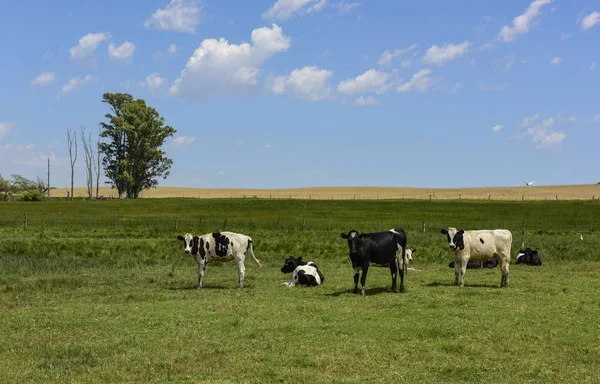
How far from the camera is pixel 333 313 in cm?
1492

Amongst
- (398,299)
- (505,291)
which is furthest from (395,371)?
(505,291)

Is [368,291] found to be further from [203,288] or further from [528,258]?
[528,258]

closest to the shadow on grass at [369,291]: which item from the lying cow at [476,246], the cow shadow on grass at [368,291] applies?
the cow shadow on grass at [368,291]

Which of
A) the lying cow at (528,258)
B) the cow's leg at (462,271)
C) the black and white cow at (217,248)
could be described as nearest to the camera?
the cow's leg at (462,271)

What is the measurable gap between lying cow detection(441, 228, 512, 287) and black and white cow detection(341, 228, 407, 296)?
2.51 meters

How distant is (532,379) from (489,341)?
7.82 feet

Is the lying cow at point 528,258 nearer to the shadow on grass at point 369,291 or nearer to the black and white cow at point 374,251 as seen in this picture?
the black and white cow at point 374,251

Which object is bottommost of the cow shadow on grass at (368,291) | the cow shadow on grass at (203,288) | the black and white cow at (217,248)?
the cow shadow on grass at (203,288)

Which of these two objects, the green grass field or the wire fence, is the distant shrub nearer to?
the wire fence

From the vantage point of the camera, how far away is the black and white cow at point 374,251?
1869 cm

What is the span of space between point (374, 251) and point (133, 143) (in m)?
91.4

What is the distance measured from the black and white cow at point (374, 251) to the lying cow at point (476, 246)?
98.8 inches

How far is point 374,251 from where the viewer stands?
19.0 metres

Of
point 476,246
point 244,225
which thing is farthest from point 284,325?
point 244,225
